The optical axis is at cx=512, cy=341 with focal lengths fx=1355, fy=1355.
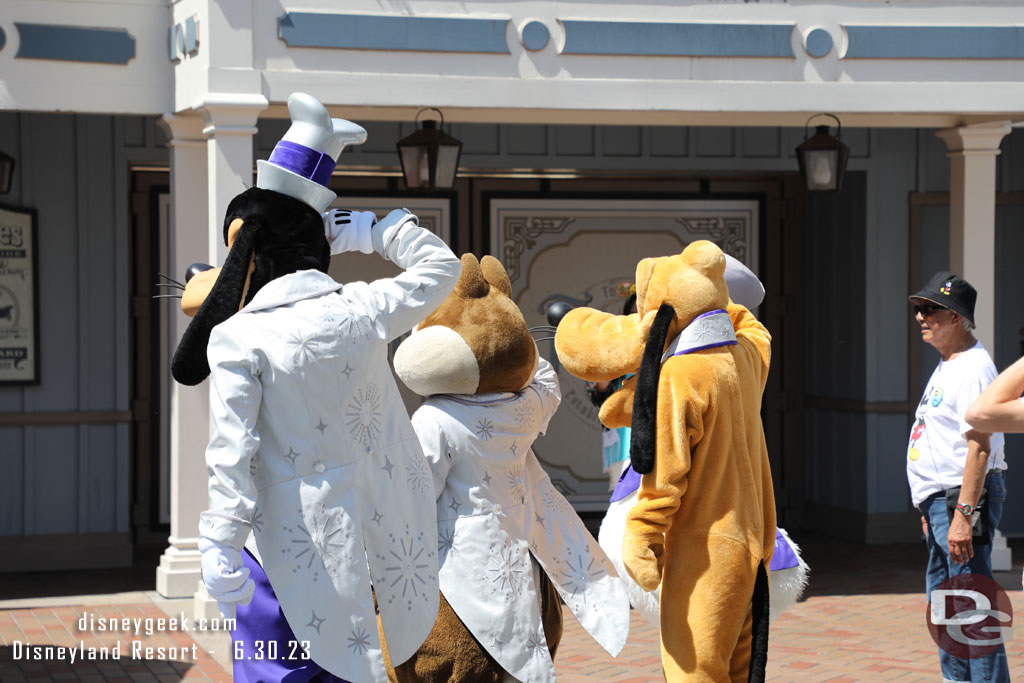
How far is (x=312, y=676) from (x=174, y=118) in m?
4.58

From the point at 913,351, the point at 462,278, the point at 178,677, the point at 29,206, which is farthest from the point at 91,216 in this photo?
the point at 913,351

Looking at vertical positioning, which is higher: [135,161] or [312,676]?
[135,161]

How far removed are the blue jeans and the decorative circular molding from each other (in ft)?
10.7

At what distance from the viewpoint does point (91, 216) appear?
8.78m

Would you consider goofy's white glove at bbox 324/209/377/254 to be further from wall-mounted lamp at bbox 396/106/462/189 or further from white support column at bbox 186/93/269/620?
wall-mounted lamp at bbox 396/106/462/189

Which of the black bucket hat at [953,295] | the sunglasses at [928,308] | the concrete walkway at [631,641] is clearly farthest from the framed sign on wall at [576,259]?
the black bucket hat at [953,295]

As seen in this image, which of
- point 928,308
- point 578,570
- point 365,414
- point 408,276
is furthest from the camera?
point 928,308

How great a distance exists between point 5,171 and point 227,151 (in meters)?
2.10

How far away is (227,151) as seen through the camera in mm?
6953

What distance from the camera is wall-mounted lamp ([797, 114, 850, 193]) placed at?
320 inches

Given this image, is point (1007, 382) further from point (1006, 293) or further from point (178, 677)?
point (1006, 293)

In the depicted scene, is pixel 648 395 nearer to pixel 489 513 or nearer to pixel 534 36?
pixel 489 513

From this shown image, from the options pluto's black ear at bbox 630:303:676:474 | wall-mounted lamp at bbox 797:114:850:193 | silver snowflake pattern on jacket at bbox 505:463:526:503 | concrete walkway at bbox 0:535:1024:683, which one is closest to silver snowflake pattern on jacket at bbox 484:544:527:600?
silver snowflake pattern on jacket at bbox 505:463:526:503

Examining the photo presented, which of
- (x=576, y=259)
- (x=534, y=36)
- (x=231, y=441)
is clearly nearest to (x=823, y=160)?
(x=534, y=36)
